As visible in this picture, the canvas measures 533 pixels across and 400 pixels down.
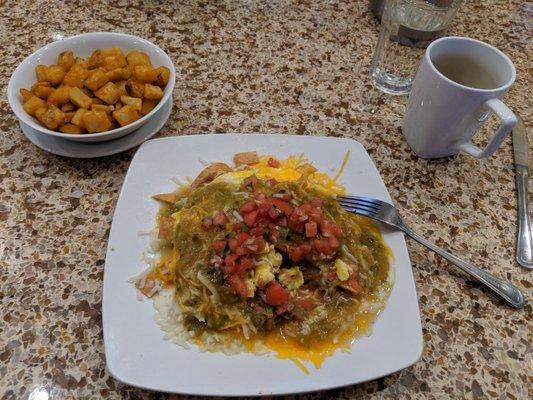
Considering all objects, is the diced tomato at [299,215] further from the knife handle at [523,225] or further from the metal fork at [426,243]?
the knife handle at [523,225]

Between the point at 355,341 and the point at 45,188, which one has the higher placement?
the point at 355,341

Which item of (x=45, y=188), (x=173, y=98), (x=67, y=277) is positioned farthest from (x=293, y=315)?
(x=173, y=98)

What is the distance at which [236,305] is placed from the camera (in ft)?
3.04

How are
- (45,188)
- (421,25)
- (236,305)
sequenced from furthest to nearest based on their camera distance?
(421,25), (45,188), (236,305)

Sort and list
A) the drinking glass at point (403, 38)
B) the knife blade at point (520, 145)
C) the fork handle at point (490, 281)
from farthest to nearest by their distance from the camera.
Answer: the drinking glass at point (403, 38) < the knife blade at point (520, 145) < the fork handle at point (490, 281)

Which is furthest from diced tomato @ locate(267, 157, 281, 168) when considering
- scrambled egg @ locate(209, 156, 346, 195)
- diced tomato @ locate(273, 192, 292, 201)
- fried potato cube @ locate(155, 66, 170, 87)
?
fried potato cube @ locate(155, 66, 170, 87)

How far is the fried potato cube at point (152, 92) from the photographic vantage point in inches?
48.2

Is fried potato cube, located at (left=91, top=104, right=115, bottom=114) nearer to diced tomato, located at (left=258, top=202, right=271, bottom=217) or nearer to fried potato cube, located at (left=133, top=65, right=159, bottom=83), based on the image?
fried potato cube, located at (left=133, top=65, right=159, bottom=83)

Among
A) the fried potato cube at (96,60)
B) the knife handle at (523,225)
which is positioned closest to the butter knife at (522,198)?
the knife handle at (523,225)

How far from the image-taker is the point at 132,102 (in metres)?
1.20

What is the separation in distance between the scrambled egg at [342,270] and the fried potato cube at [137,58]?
0.79 meters

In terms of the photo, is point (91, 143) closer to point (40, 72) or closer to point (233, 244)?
point (40, 72)

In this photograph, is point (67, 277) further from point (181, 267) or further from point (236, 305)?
point (236, 305)

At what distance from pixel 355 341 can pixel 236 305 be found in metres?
0.24
